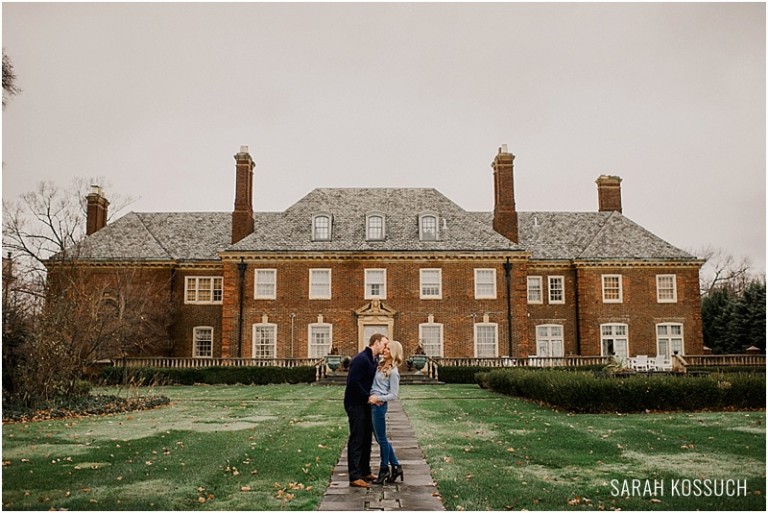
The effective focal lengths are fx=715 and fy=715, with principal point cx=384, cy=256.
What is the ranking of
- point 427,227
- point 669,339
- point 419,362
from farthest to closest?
point 669,339
point 427,227
point 419,362

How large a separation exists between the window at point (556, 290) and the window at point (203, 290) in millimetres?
17252

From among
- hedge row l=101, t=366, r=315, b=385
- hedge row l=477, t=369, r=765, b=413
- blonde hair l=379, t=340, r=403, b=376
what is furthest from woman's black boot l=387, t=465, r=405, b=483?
hedge row l=101, t=366, r=315, b=385

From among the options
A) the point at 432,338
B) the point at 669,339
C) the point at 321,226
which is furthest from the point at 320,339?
the point at 669,339

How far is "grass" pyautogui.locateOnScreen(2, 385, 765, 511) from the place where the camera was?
7621 mm

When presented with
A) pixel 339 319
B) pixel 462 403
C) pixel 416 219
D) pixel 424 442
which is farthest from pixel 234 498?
pixel 416 219

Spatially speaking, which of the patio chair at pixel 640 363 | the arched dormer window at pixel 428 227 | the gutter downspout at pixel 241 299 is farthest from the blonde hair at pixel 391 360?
the arched dormer window at pixel 428 227

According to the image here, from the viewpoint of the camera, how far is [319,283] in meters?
34.6

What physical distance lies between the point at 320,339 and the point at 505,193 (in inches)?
464

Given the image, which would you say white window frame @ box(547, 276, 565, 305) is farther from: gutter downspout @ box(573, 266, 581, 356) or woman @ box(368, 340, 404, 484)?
woman @ box(368, 340, 404, 484)

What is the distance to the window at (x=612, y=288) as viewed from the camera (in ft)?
120

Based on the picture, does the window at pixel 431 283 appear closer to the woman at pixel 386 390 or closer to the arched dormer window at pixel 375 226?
the arched dormer window at pixel 375 226

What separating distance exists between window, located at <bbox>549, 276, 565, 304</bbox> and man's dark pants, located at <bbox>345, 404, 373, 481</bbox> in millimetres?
29999

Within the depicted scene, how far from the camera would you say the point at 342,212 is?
3688 cm

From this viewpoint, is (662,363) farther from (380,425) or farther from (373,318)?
(380,425)
